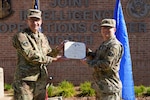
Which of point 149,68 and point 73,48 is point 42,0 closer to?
point 149,68

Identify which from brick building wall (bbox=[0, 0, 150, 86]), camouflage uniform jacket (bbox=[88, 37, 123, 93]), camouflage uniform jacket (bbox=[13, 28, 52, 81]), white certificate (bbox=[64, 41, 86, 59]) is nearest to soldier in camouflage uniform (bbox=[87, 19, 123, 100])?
camouflage uniform jacket (bbox=[88, 37, 123, 93])

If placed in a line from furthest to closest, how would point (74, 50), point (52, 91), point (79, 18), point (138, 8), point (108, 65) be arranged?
point (79, 18) → point (138, 8) → point (52, 91) → point (74, 50) → point (108, 65)

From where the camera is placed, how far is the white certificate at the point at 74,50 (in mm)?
5645

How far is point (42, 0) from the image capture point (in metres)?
12.8

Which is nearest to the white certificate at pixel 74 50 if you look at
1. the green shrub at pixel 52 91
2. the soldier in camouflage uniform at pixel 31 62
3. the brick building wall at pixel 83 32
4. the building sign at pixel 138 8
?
the soldier in camouflage uniform at pixel 31 62

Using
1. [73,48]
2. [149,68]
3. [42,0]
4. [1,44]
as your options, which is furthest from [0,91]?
[73,48]

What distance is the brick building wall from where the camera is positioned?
41.1ft

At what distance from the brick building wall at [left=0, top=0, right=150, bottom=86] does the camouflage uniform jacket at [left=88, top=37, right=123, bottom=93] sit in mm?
7112

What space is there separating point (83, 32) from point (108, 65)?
291 inches

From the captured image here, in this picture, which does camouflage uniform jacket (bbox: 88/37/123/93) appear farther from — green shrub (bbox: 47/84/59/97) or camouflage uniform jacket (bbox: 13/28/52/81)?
green shrub (bbox: 47/84/59/97)

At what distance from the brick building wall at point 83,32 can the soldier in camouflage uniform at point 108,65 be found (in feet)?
23.3

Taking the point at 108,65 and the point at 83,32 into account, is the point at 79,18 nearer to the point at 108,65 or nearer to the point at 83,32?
the point at 83,32

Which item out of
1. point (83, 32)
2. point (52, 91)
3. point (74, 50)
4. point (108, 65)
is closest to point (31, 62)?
point (74, 50)

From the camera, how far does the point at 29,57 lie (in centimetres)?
535
